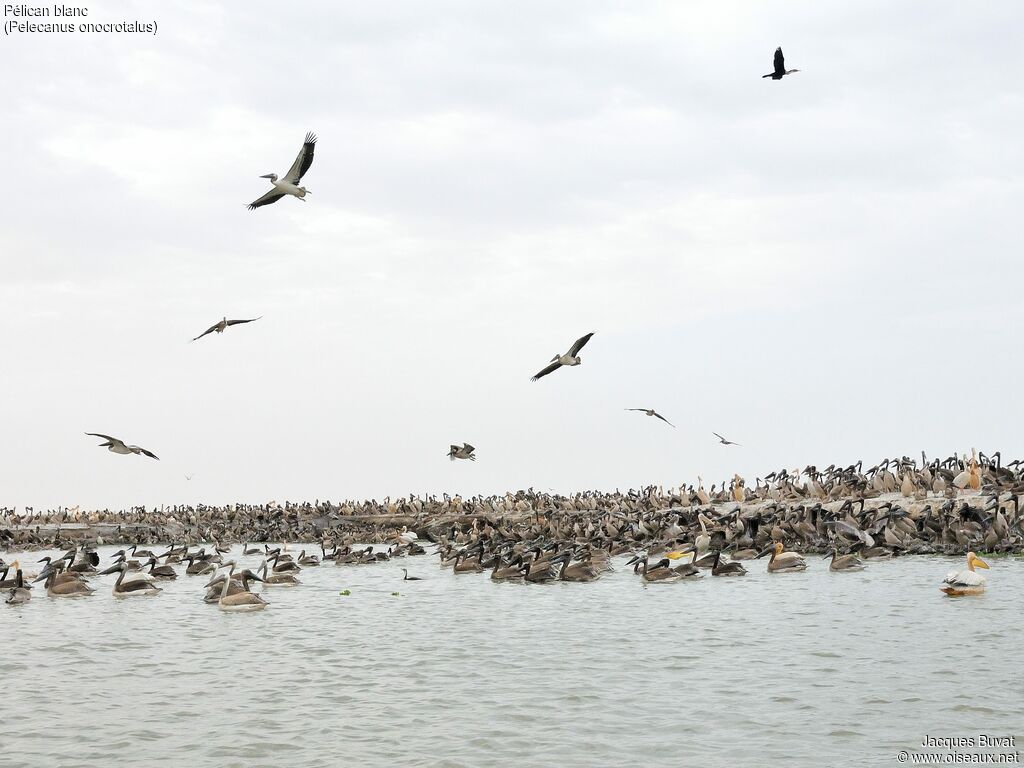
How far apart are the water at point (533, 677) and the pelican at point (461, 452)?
4.30 metres

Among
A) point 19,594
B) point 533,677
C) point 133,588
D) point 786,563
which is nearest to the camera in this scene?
point 533,677

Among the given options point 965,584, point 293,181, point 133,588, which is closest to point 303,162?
point 293,181

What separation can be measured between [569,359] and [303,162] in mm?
5804

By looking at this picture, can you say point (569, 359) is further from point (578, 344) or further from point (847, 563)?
point (847, 563)

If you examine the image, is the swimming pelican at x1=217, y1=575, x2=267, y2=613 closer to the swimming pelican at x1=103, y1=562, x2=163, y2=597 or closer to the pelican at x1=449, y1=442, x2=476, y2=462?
the swimming pelican at x1=103, y1=562, x2=163, y2=597

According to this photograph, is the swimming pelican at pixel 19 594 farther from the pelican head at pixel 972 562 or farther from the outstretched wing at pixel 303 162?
the pelican head at pixel 972 562

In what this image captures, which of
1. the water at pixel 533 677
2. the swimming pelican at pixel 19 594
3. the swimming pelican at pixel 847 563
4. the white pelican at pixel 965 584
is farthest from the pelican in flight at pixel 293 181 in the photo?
the swimming pelican at pixel 847 563

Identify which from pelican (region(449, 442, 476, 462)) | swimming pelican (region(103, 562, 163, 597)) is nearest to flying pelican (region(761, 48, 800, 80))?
pelican (region(449, 442, 476, 462))

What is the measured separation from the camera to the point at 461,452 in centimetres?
2406

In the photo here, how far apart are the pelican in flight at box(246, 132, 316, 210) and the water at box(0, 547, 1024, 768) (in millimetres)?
7231

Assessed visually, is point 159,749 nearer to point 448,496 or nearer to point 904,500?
point 904,500

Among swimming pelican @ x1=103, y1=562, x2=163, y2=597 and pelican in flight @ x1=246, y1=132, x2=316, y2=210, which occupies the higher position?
pelican in flight @ x1=246, y1=132, x2=316, y2=210

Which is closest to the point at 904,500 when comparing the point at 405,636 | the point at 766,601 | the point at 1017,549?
the point at 1017,549

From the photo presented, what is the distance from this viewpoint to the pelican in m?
24.0
